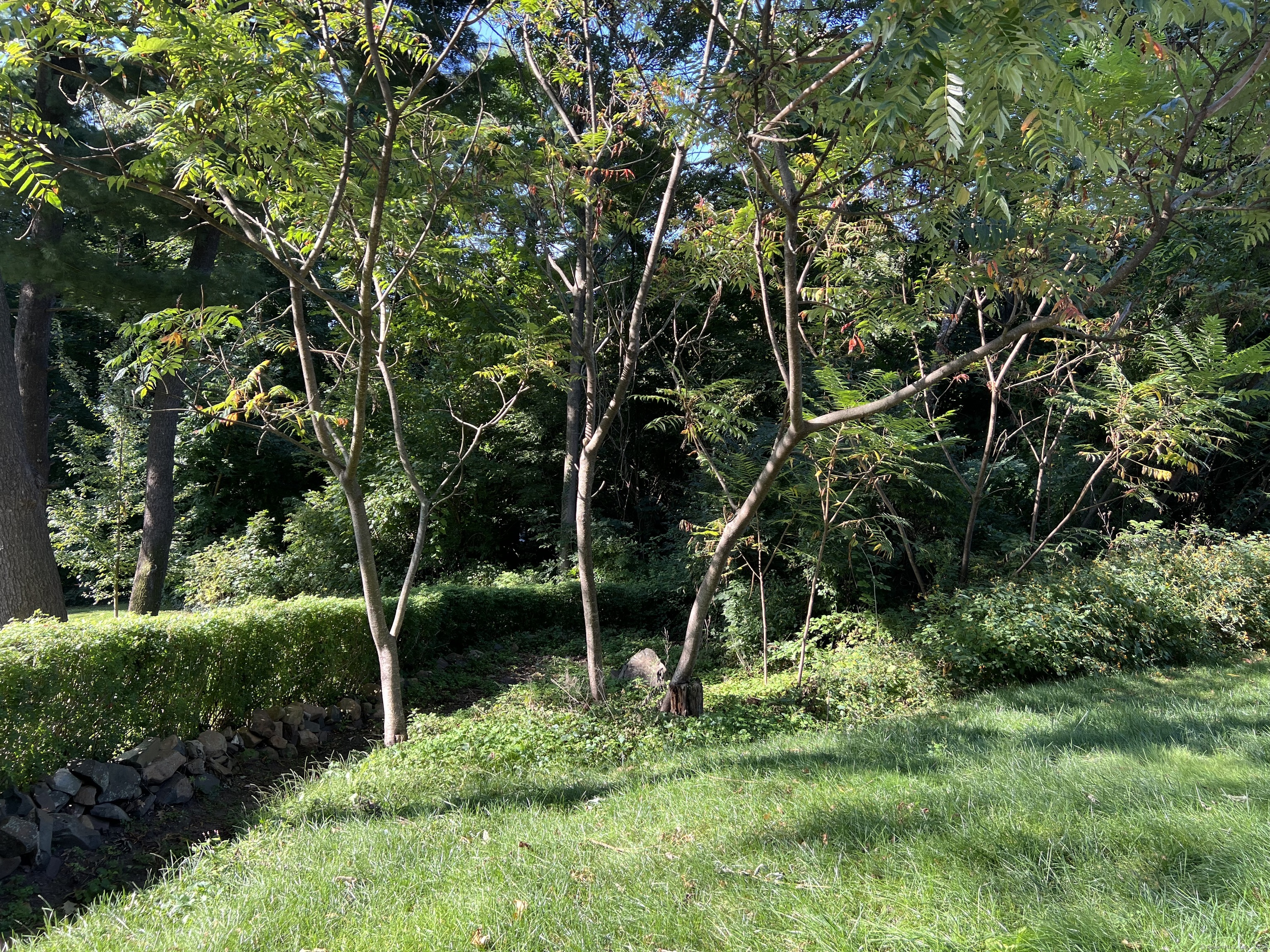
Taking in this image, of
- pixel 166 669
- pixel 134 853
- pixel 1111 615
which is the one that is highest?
pixel 166 669

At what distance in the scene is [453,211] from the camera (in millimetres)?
5816

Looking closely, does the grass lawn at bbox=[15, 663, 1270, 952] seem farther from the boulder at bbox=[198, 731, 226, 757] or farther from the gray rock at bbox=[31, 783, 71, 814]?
the boulder at bbox=[198, 731, 226, 757]

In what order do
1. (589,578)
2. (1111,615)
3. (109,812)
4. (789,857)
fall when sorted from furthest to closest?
(1111,615) < (589,578) < (109,812) < (789,857)

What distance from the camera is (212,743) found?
578 centimetres

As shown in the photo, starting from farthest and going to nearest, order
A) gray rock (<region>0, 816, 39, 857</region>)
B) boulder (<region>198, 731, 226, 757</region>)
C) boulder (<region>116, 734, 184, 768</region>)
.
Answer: boulder (<region>198, 731, 226, 757</region>)
boulder (<region>116, 734, 184, 768</region>)
gray rock (<region>0, 816, 39, 857</region>)

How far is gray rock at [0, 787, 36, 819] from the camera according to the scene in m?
4.29

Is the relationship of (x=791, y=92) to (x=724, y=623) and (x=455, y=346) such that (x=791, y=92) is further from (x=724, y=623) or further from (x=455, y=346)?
(x=455, y=346)

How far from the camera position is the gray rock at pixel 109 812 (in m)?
4.76

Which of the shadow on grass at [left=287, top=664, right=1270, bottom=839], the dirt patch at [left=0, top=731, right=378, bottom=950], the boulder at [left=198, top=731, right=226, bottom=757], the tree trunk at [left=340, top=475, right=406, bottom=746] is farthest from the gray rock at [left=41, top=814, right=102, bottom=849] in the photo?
the tree trunk at [left=340, top=475, right=406, bottom=746]

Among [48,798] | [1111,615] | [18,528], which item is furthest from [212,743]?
[1111,615]

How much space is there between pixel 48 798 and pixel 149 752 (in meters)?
0.71

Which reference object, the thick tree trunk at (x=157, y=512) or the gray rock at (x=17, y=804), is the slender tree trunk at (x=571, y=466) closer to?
the thick tree trunk at (x=157, y=512)

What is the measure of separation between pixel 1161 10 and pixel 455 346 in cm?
1274

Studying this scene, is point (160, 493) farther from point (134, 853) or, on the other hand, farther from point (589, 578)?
point (589, 578)
